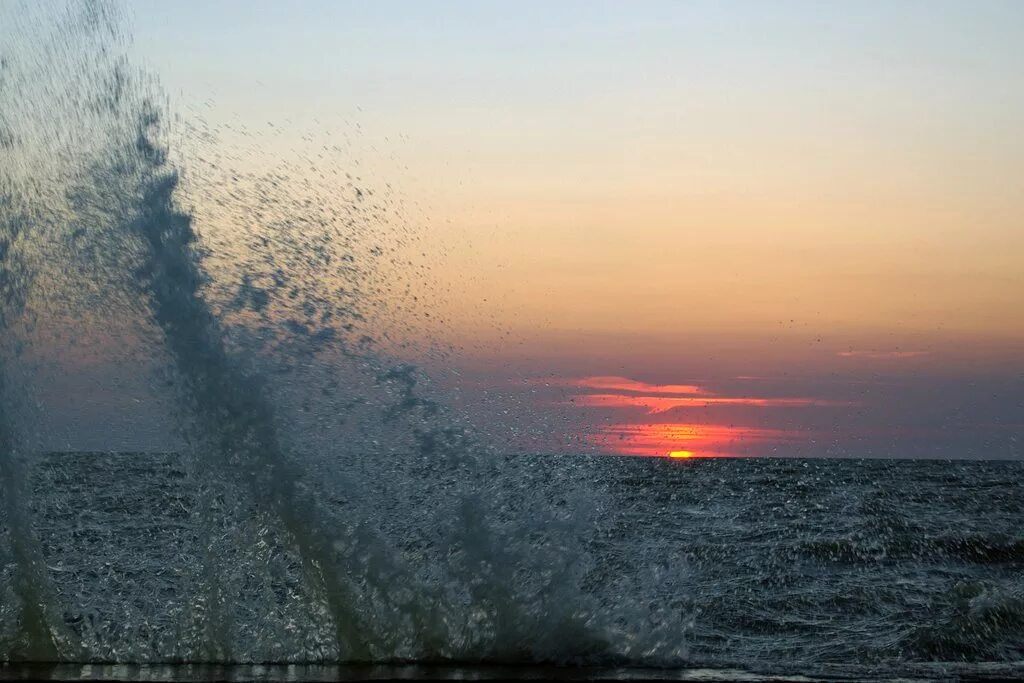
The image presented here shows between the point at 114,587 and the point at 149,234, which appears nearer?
the point at 149,234

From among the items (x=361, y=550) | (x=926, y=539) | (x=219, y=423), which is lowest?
(x=926, y=539)

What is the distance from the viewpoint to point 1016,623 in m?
11.5

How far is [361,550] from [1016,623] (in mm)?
7235

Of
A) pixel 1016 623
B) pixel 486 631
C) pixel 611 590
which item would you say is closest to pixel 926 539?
pixel 1016 623

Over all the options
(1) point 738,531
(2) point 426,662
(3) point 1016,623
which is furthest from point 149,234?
(1) point 738,531

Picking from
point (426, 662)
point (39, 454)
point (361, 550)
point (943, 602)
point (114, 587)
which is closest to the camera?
point (426, 662)

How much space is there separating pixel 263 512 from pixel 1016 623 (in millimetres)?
7942

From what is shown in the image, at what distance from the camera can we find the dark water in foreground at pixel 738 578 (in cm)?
855

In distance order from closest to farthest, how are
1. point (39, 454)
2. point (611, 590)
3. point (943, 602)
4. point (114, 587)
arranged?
1. point (39, 454)
2. point (611, 590)
3. point (114, 587)
4. point (943, 602)

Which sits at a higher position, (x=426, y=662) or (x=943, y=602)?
(x=426, y=662)

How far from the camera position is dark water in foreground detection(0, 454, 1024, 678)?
8.55 m

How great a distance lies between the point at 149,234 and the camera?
914 cm

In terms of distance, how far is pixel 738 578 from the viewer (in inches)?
551

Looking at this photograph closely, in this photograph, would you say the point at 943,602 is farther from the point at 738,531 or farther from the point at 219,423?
the point at 219,423
